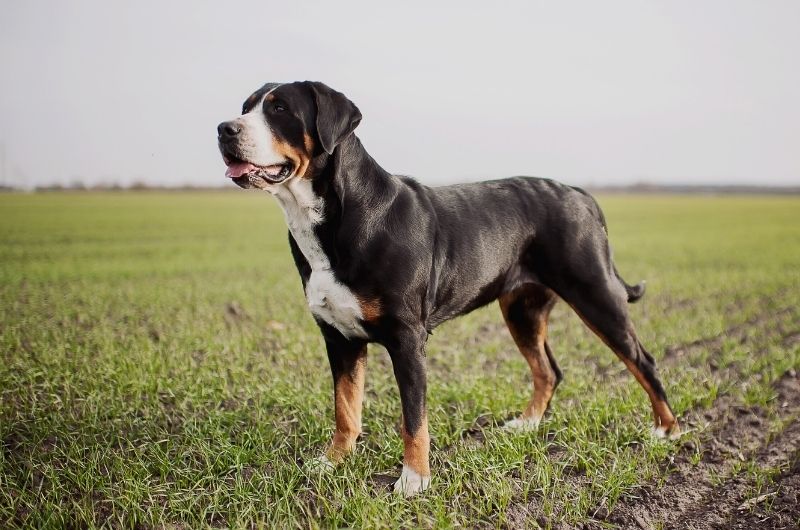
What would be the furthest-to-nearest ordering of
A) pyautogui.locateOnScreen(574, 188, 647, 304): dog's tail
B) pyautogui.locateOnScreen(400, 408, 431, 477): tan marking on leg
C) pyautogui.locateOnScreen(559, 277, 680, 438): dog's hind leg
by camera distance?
pyautogui.locateOnScreen(574, 188, 647, 304): dog's tail → pyautogui.locateOnScreen(559, 277, 680, 438): dog's hind leg → pyautogui.locateOnScreen(400, 408, 431, 477): tan marking on leg

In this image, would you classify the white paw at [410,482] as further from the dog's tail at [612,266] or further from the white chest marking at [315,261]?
the dog's tail at [612,266]

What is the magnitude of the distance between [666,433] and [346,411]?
7.89 ft

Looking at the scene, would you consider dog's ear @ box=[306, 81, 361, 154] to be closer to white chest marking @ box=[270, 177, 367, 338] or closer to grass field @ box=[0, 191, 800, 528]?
white chest marking @ box=[270, 177, 367, 338]

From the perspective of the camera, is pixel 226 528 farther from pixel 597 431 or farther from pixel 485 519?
pixel 597 431

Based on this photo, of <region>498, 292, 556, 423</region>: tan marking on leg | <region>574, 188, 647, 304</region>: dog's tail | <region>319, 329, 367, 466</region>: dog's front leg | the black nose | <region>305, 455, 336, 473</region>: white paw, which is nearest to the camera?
the black nose

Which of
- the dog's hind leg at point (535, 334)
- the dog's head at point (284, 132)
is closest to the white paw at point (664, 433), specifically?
the dog's hind leg at point (535, 334)

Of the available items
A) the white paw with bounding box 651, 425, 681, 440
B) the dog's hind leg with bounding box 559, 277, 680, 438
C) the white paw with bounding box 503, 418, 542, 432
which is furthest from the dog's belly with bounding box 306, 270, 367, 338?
the white paw with bounding box 651, 425, 681, 440

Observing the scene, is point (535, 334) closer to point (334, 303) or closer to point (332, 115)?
point (334, 303)

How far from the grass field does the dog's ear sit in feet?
6.55

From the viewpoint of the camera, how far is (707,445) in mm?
4707

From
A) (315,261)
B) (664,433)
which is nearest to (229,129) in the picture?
(315,261)

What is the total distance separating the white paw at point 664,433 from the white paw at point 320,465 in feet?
7.85

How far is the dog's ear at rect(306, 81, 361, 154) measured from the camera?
3541 mm

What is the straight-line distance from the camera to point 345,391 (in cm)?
421
